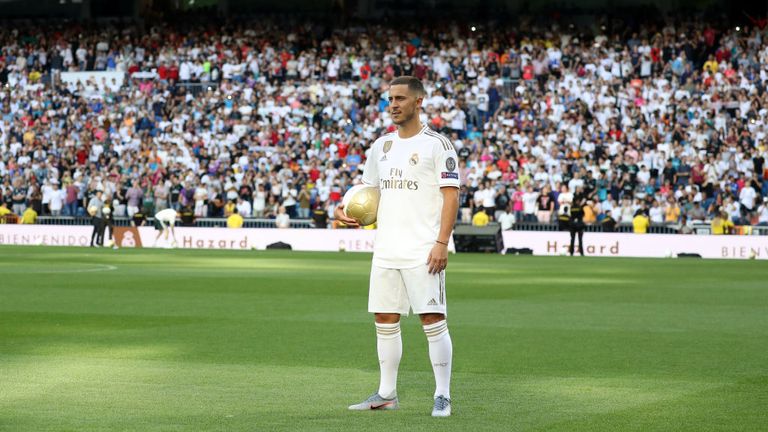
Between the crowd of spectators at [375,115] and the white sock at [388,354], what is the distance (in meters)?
31.2

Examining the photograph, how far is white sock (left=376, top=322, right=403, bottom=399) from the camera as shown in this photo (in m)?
8.97

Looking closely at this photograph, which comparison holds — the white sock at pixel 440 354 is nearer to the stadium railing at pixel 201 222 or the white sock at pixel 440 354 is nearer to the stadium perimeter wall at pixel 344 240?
the stadium perimeter wall at pixel 344 240

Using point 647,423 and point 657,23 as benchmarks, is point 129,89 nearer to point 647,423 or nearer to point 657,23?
point 657,23

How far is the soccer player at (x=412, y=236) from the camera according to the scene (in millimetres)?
8750

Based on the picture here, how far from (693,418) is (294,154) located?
128 feet

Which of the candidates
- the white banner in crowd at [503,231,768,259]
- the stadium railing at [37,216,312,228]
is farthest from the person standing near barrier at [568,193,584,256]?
the stadium railing at [37,216,312,228]

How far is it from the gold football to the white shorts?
0.41 m

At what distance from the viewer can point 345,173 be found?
4469 centimetres

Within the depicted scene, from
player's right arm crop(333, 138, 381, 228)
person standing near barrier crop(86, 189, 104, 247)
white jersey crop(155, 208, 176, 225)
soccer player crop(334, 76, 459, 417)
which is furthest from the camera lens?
person standing near barrier crop(86, 189, 104, 247)

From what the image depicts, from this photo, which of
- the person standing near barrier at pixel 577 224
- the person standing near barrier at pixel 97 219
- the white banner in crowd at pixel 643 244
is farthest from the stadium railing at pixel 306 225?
the person standing near barrier at pixel 97 219

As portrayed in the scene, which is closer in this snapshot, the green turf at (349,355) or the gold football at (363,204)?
the green turf at (349,355)

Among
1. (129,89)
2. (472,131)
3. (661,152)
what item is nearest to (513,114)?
(472,131)

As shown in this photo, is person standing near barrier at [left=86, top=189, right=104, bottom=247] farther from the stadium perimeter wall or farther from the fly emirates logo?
the fly emirates logo

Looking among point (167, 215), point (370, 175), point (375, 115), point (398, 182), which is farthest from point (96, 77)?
point (398, 182)
